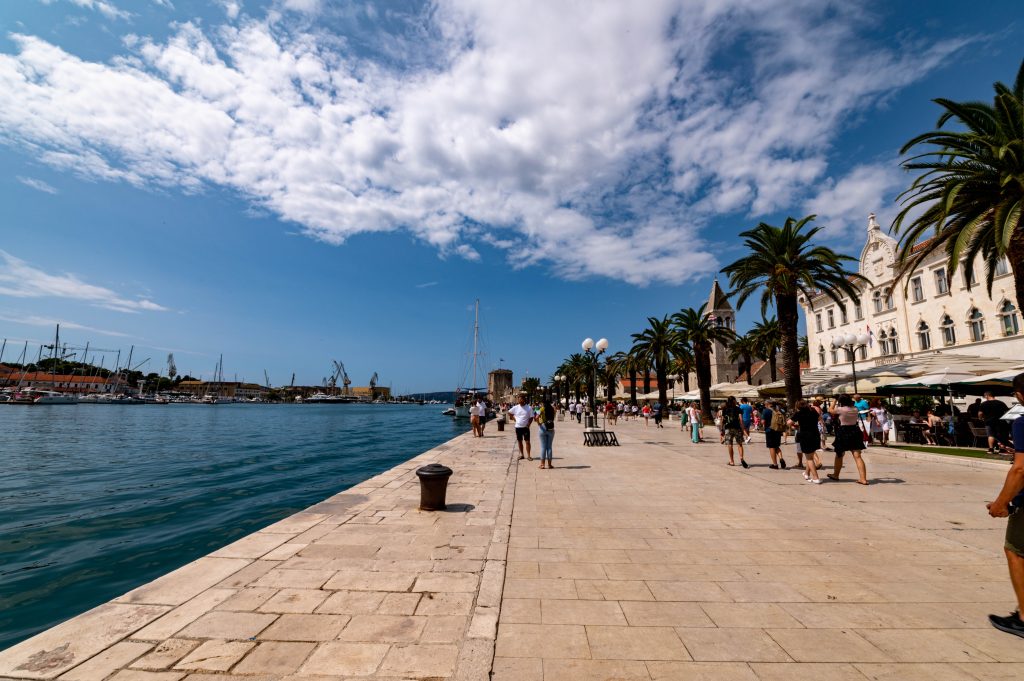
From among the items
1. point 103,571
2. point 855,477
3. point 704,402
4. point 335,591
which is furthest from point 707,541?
point 704,402

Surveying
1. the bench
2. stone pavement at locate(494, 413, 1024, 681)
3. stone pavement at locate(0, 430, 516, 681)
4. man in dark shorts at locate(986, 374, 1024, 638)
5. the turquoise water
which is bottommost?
the turquoise water

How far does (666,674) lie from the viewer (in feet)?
9.83

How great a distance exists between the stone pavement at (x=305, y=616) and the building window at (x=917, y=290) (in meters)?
36.8

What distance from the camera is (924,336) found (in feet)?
99.4

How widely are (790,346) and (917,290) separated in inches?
734

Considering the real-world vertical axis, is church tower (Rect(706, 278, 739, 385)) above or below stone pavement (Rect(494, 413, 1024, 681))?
above

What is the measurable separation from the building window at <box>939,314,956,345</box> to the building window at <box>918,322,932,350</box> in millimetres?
880

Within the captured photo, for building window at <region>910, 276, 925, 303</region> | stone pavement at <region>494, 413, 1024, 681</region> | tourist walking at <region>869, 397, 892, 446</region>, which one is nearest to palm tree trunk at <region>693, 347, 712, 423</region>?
tourist walking at <region>869, 397, 892, 446</region>

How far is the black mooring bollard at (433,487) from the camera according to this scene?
7406mm

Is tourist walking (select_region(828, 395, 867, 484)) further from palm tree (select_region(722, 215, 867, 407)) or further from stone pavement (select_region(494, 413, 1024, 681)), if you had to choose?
palm tree (select_region(722, 215, 867, 407))

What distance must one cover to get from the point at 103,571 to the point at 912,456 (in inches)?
784

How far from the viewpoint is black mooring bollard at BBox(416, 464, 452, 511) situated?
7406mm

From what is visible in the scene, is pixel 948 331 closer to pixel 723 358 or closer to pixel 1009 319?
pixel 1009 319

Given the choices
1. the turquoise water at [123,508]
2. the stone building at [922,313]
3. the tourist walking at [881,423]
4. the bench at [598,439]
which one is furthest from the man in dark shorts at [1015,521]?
the stone building at [922,313]
